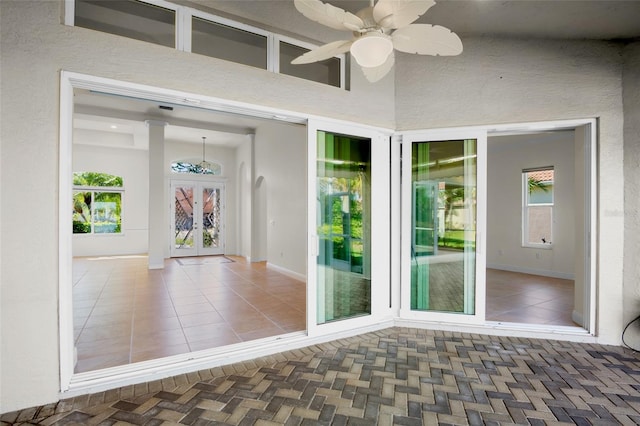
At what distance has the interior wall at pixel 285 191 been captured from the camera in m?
6.41

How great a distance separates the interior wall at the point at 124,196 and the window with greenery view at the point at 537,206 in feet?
35.8

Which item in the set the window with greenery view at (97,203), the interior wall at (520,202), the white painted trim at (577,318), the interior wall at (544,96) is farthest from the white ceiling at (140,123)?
the interior wall at (520,202)

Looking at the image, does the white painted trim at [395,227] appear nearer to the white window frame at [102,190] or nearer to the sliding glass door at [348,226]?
the sliding glass door at [348,226]

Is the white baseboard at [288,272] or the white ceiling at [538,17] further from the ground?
the white ceiling at [538,17]

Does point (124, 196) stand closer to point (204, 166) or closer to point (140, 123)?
point (204, 166)

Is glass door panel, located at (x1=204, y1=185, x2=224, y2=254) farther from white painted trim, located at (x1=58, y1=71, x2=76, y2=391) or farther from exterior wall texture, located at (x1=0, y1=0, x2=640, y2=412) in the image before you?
white painted trim, located at (x1=58, y1=71, x2=76, y2=391)

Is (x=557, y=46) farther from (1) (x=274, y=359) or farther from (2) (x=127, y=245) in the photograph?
(2) (x=127, y=245)

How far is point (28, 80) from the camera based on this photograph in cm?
214

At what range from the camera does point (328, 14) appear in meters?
1.83

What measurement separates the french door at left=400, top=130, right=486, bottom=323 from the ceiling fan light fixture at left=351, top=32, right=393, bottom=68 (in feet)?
6.42

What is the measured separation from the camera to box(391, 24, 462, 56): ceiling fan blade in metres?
1.91

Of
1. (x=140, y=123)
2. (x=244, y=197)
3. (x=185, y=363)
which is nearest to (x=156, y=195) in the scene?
(x=140, y=123)

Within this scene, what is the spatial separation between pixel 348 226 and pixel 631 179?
2896mm

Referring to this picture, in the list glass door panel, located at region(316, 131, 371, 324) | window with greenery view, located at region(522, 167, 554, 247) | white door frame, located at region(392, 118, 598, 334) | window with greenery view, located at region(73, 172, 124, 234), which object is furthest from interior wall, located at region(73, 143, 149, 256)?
window with greenery view, located at region(522, 167, 554, 247)
